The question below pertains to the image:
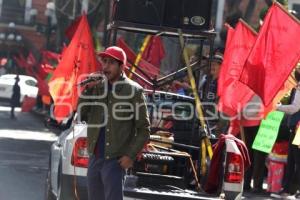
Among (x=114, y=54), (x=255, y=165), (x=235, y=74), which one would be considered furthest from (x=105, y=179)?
(x=255, y=165)

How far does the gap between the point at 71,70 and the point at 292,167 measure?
139 inches

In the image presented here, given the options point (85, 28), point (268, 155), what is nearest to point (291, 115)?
point (268, 155)

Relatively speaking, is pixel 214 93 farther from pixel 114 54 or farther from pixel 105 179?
pixel 105 179

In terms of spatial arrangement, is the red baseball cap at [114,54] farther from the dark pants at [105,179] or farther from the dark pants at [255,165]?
the dark pants at [255,165]

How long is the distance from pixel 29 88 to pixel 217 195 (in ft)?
97.1

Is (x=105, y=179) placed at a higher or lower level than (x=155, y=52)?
lower

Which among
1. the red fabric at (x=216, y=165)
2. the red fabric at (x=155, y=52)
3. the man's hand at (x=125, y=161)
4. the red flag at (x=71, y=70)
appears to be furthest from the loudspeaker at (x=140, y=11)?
the red fabric at (x=155, y=52)

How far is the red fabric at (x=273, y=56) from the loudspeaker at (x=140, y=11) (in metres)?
1.24

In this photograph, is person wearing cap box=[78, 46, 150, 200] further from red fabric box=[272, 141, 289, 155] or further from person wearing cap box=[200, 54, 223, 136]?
red fabric box=[272, 141, 289, 155]

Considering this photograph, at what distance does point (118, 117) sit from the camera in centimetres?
718

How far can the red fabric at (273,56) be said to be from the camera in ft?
31.6

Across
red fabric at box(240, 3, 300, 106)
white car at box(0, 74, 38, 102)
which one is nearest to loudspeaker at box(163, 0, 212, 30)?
red fabric at box(240, 3, 300, 106)

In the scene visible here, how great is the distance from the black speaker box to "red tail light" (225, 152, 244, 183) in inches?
86.8

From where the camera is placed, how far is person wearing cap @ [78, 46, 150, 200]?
7.09 metres
